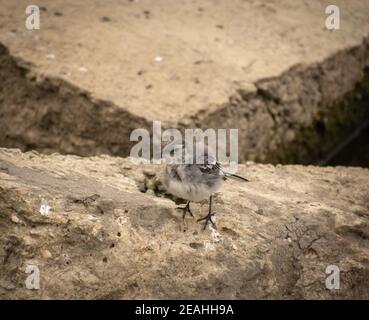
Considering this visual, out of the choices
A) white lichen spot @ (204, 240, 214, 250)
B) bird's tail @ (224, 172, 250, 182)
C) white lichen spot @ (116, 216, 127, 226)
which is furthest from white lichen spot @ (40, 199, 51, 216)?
bird's tail @ (224, 172, 250, 182)

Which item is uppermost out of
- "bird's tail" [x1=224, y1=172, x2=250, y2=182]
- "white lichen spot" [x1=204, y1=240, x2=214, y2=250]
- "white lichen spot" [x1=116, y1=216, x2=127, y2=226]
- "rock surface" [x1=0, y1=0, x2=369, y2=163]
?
"rock surface" [x1=0, y1=0, x2=369, y2=163]

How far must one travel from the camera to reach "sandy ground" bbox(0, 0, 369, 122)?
20.7 feet

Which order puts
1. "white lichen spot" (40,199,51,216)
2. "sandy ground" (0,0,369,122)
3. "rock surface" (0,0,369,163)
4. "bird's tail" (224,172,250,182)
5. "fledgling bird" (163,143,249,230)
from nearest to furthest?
1. "white lichen spot" (40,199,51,216)
2. "fledgling bird" (163,143,249,230)
3. "bird's tail" (224,172,250,182)
4. "rock surface" (0,0,369,163)
5. "sandy ground" (0,0,369,122)

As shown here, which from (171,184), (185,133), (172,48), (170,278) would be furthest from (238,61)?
(170,278)

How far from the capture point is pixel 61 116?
6.24 meters

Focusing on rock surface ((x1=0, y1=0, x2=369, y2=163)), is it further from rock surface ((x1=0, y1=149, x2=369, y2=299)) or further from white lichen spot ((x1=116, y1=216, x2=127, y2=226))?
white lichen spot ((x1=116, y1=216, x2=127, y2=226))

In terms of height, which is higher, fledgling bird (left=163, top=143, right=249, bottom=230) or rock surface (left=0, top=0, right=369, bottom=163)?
rock surface (left=0, top=0, right=369, bottom=163)

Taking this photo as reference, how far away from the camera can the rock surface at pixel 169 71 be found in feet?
20.2

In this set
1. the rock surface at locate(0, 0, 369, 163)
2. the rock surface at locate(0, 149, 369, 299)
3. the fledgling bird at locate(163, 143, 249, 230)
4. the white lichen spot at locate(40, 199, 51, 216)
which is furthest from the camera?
the rock surface at locate(0, 0, 369, 163)

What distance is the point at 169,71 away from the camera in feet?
21.8

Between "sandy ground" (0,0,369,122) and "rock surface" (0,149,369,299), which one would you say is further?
"sandy ground" (0,0,369,122)

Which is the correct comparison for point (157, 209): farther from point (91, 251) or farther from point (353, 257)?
point (353, 257)

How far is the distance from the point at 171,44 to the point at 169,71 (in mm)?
552

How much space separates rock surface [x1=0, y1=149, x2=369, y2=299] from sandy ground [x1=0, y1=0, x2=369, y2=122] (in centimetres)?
203
